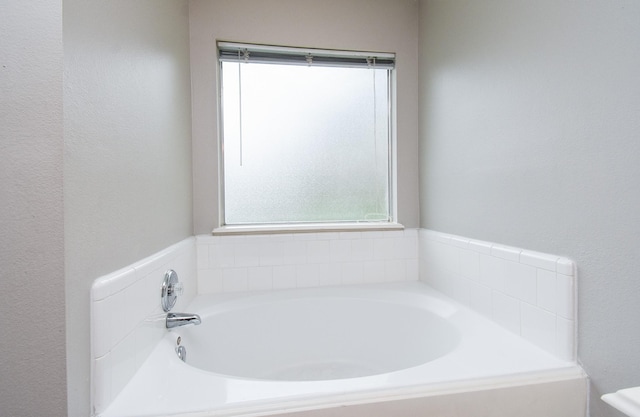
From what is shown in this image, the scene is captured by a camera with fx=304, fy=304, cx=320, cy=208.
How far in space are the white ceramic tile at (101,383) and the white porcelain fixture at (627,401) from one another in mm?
1071

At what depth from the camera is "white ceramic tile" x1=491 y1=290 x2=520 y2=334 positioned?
1.13 metres

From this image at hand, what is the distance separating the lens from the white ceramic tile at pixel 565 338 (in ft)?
3.04

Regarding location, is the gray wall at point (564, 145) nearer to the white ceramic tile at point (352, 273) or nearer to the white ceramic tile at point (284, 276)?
the white ceramic tile at point (352, 273)

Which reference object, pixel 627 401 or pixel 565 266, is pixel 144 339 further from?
pixel 565 266

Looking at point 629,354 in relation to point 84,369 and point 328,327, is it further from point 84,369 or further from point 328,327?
point 84,369

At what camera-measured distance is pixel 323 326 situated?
1674mm

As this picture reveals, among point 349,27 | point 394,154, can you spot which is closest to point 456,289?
point 394,154

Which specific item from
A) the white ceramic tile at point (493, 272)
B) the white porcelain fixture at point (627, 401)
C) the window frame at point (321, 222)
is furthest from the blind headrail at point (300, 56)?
the white porcelain fixture at point (627, 401)

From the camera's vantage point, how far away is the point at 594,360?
875mm

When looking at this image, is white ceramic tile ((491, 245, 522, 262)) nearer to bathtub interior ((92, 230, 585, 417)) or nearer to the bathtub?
bathtub interior ((92, 230, 585, 417))

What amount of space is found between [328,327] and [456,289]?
0.70m

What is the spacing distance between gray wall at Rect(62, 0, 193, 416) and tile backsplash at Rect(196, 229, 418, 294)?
17.0 inches

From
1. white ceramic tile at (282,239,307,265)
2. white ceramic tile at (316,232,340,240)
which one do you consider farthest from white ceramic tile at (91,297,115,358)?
white ceramic tile at (316,232,340,240)

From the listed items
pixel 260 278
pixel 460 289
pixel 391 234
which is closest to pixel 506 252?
pixel 460 289
